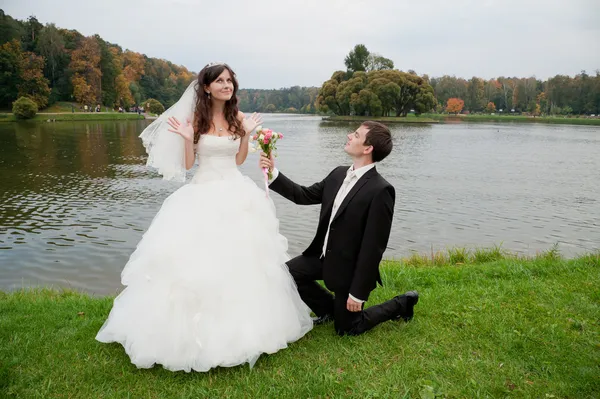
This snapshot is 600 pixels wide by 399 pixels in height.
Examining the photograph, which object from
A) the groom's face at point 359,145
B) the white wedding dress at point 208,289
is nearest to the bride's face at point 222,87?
the white wedding dress at point 208,289

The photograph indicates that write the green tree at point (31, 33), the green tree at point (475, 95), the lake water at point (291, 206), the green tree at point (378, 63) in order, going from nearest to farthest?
the lake water at point (291, 206)
the green tree at point (31, 33)
the green tree at point (378, 63)
the green tree at point (475, 95)

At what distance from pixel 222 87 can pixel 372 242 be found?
240 centimetres

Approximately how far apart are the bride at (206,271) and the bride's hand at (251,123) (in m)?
0.19

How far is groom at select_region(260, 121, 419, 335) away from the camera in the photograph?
14.1ft

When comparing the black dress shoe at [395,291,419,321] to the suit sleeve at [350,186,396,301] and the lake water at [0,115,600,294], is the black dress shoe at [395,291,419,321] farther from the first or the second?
the lake water at [0,115,600,294]

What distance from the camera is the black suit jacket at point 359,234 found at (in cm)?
429

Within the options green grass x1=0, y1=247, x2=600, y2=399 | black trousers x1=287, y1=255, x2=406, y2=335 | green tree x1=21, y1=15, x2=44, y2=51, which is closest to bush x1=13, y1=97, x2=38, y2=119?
green tree x1=21, y1=15, x2=44, y2=51

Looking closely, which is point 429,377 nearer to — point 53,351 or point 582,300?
point 582,300

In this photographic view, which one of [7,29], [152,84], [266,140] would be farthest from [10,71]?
[266,140]

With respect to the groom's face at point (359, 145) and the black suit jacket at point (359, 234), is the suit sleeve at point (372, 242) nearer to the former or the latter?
the black suit jacket at point (359, 234)

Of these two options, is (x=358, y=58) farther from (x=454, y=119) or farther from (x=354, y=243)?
(x=354, y=243)

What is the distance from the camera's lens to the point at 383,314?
184 inches

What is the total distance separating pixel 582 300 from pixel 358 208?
3.35 m

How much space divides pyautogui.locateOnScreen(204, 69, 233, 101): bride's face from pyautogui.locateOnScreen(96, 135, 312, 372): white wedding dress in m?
1.06
